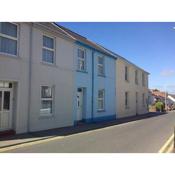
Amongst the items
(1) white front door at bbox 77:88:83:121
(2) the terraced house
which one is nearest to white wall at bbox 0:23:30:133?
(2) the terraced house

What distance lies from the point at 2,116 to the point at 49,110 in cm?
400

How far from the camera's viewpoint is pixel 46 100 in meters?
17.4

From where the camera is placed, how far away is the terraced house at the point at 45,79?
47.8 feet

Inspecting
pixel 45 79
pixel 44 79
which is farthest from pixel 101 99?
pixel 44 79

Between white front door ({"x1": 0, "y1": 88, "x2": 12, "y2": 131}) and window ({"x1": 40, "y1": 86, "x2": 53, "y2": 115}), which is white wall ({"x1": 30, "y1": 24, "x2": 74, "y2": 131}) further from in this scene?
white front door ({"x1": 0, "y1": 88, "x2": 12, "y2": 131})

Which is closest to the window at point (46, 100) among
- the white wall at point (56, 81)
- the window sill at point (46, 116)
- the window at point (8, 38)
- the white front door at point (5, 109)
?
the window sill at point (46, 116)

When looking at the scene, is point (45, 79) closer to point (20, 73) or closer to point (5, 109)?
point (20, 73)

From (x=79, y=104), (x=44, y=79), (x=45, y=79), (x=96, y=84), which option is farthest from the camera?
(x=96, y=84)

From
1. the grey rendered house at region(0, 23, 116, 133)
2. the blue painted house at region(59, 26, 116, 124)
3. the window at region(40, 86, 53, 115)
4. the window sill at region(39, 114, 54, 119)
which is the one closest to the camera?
the grey rendered house at region(0, 23, 116, 133)

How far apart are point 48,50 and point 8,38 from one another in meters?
3.47

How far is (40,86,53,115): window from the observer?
A: 17.0 m

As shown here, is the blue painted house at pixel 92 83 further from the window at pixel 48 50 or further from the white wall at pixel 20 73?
the white wall at pixel 20 73
